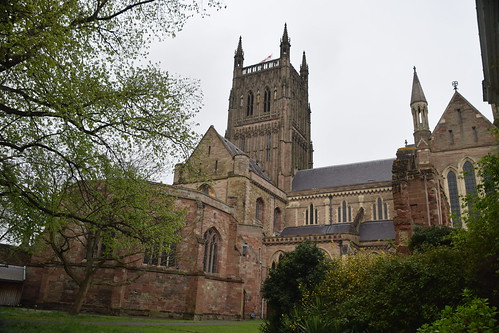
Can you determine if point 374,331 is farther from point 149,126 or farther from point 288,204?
point 288,204

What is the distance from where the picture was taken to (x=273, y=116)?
180 feet

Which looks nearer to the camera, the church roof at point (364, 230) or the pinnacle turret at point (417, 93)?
the pinnacle turret at point (417, 93)

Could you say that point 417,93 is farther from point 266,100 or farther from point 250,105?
point 250,105

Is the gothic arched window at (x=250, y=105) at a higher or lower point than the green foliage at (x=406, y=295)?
higher

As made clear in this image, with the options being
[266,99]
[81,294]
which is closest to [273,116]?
[266,99]

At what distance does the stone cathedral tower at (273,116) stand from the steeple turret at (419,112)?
735 inches

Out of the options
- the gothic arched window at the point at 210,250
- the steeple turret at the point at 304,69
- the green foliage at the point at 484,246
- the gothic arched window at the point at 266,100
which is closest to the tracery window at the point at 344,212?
the gothic arched window at the point at 210,250

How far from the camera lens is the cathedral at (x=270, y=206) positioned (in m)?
22.1

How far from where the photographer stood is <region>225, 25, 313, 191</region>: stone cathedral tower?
171 feet

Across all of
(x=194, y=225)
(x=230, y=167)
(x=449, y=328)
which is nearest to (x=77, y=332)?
(x=449, y=328)

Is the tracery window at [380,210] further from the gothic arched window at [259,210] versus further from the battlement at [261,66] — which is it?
the battlement at [261,66]

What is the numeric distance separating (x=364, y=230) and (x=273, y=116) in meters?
22.9

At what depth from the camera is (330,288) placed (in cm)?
1530

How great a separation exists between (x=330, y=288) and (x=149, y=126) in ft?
30.5
